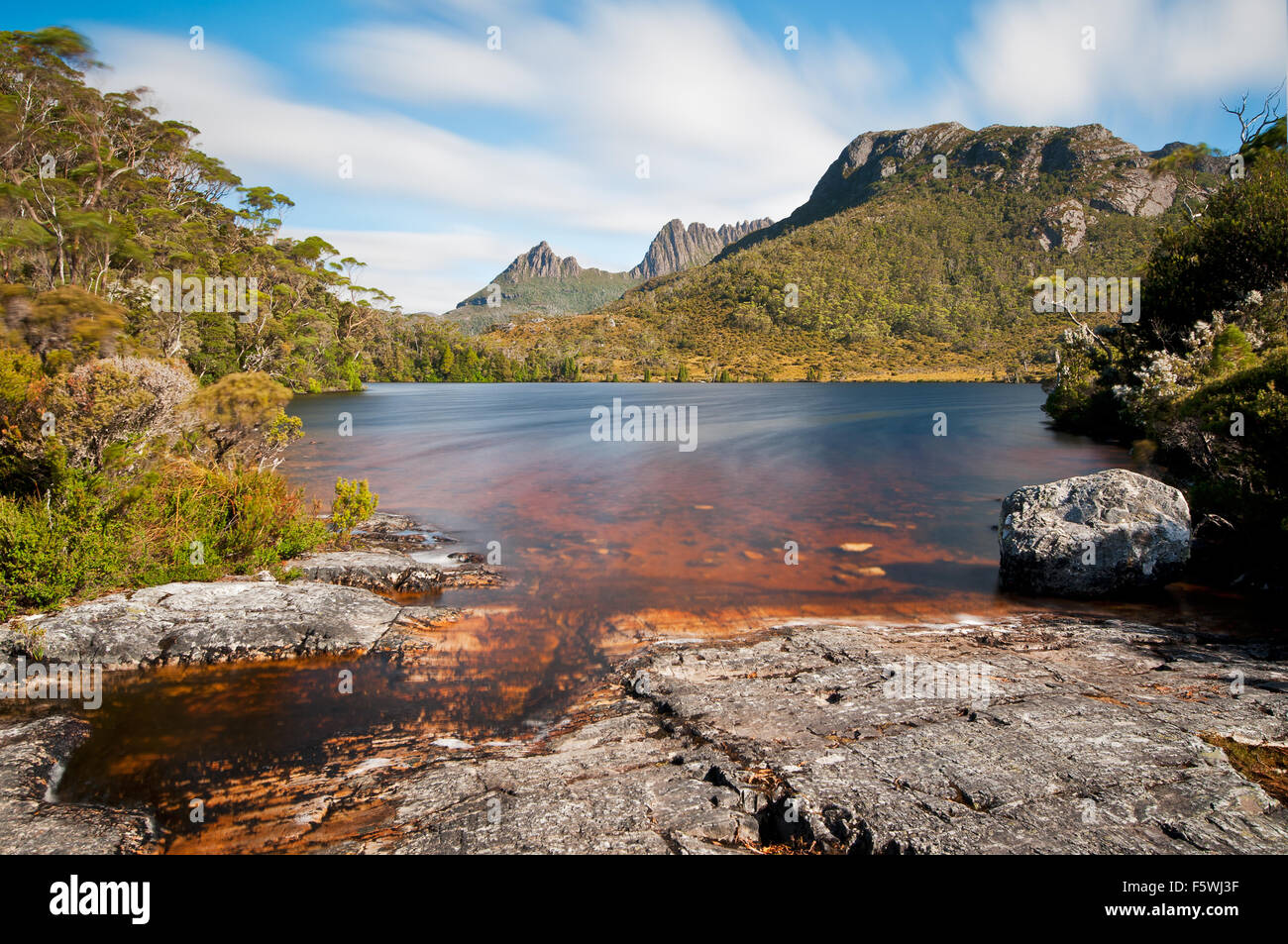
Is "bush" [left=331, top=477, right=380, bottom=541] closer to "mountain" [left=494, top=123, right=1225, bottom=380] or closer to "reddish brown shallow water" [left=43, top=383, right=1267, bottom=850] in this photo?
"reddish brown shallow water" [left=43, top=383, right=1267, bottom=850]

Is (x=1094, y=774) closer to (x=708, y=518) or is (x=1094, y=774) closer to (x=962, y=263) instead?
(x=708, y=518)

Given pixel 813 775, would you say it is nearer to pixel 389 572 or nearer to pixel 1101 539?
pixel 389 572

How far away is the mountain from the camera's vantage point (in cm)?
14675

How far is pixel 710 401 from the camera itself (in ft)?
249

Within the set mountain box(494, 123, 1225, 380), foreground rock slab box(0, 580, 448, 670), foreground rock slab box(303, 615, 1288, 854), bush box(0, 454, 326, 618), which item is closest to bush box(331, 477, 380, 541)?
bush box(0, 454, 326, 618)

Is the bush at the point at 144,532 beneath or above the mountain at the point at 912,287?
beneath

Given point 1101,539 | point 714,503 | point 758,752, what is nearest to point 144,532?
point 758,752

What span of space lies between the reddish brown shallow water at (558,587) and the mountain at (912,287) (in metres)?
109

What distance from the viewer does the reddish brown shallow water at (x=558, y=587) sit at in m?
6.12

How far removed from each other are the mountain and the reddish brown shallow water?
108713 millimetres

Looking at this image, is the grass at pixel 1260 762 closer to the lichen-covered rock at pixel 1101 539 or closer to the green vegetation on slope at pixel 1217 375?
the lichen-covered rock at pixel 1101 539

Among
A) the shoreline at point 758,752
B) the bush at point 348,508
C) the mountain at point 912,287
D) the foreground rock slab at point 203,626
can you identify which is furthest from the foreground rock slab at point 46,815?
the mountain at point 912,287
